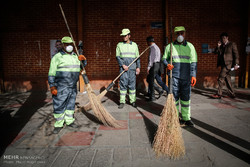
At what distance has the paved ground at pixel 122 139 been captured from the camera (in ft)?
7.86

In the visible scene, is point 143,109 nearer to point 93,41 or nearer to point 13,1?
point 93,41

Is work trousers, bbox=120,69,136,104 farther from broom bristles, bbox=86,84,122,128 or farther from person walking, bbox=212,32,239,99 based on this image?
person walking, bbox=212,32,239,99

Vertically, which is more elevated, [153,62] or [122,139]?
[153,62]

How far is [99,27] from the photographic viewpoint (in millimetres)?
7137

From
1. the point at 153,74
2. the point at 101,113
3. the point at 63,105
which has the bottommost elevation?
the point at 101,113

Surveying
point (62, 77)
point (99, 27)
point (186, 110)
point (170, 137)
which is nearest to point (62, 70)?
point (62, 77)

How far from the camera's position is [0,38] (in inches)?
276

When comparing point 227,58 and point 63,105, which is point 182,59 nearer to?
point 63,105

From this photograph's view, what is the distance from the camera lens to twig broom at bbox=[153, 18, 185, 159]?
8.12ft

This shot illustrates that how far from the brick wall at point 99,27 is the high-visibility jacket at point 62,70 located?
3863 millimetres

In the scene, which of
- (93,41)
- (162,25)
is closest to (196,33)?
(162,25)

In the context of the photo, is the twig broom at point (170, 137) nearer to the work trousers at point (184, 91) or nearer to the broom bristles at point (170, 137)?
the broom bristles at point (170, 137)

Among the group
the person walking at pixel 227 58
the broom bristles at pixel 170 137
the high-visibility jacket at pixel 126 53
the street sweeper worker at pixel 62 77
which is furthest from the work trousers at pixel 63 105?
the person walking at pixel 227 58

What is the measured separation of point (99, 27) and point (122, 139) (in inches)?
212
